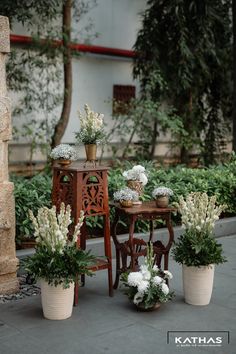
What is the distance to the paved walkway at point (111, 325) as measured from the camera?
170 inches

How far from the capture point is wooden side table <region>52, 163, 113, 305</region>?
211 inches

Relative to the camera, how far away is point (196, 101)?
1408 cm

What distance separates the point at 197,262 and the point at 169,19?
858 centimetres

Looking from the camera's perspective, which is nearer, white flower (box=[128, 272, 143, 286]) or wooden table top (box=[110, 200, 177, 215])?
white flower (box=[128, 272, 143, 286])

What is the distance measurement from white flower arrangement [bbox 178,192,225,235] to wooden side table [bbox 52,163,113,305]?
82 centimetres

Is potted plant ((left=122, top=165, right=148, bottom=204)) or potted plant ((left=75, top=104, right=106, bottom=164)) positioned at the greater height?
potted plant ((left=75, top=104, right=106, bottom=164))

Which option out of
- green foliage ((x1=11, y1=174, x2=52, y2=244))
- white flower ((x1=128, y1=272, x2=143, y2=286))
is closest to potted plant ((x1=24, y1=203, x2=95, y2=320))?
white flower ((x1=128, y1=272, x2=143, y2=286))

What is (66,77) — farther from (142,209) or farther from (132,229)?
(132,229)

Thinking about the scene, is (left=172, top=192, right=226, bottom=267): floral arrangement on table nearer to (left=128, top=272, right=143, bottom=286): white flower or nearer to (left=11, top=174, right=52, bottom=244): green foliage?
(left=128, top=272, right=143, bottom=286): white flower

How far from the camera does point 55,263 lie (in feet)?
15.7

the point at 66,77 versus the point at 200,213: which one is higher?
the point at 66,77

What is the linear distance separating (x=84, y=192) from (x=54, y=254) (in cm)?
82

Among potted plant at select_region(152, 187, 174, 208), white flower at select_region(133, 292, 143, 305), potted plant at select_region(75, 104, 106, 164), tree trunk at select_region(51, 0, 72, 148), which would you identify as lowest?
white flower at select_region(133, 292, 143, 305)

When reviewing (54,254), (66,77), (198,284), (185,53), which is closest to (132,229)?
(198,284)
